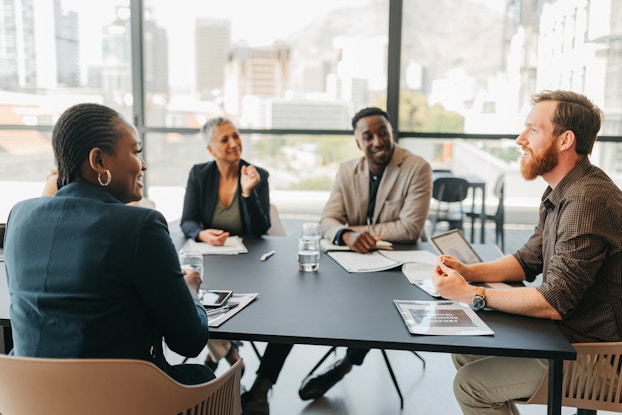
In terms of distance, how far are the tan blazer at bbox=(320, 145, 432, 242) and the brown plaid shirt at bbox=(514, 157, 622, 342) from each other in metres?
1.06

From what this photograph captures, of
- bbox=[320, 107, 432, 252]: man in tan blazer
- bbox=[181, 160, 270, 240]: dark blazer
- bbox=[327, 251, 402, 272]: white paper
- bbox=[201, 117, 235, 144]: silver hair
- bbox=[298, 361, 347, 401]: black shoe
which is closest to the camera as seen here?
bbox=[327, 251, 402, 272]: white paper

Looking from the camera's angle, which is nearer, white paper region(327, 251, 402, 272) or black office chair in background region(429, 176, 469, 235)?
white paper region(327, 251, 402, 272)

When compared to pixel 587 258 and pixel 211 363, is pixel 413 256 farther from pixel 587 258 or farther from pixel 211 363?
pixel 211 363

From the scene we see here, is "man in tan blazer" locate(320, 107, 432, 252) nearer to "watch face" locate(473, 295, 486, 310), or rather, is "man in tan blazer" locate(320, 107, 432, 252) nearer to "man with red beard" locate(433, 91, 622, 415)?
"man with red beard" locate(433, 91, 622, 415)

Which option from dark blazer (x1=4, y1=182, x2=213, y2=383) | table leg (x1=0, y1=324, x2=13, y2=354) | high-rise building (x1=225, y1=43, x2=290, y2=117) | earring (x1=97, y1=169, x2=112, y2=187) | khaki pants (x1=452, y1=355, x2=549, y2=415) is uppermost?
high-rise building (x1=225, y1=43, x2=290, y2=117)

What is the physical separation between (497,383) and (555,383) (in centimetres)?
28

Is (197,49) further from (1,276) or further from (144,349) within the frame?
(144,349)

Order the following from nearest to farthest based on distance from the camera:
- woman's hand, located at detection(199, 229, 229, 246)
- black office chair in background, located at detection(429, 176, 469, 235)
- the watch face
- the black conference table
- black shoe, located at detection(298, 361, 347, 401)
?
1. the black conference table
2. the watch face
3. woman's hand, located at detection(199, 229, 229, 246)
4. black shoe, located at detection(298, 361, 347, 401)
5. black office chair in background, located at detection(429, 176, 469, 235)

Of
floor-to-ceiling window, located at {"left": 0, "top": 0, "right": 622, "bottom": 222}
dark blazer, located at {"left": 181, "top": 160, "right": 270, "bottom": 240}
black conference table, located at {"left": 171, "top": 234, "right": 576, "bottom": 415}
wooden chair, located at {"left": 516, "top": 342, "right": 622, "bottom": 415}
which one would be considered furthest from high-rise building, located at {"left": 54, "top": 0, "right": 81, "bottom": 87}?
wooden chair, located at {"left": 516, "top": 342, "right": 622, "bottom": 415}

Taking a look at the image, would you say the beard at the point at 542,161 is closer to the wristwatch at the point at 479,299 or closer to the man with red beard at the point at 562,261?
the man with red beard at the point at 562,261

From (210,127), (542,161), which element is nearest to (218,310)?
(542,161)

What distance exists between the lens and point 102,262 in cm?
133

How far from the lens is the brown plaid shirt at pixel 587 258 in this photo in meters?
1.75

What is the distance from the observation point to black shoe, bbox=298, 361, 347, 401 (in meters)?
2.82
